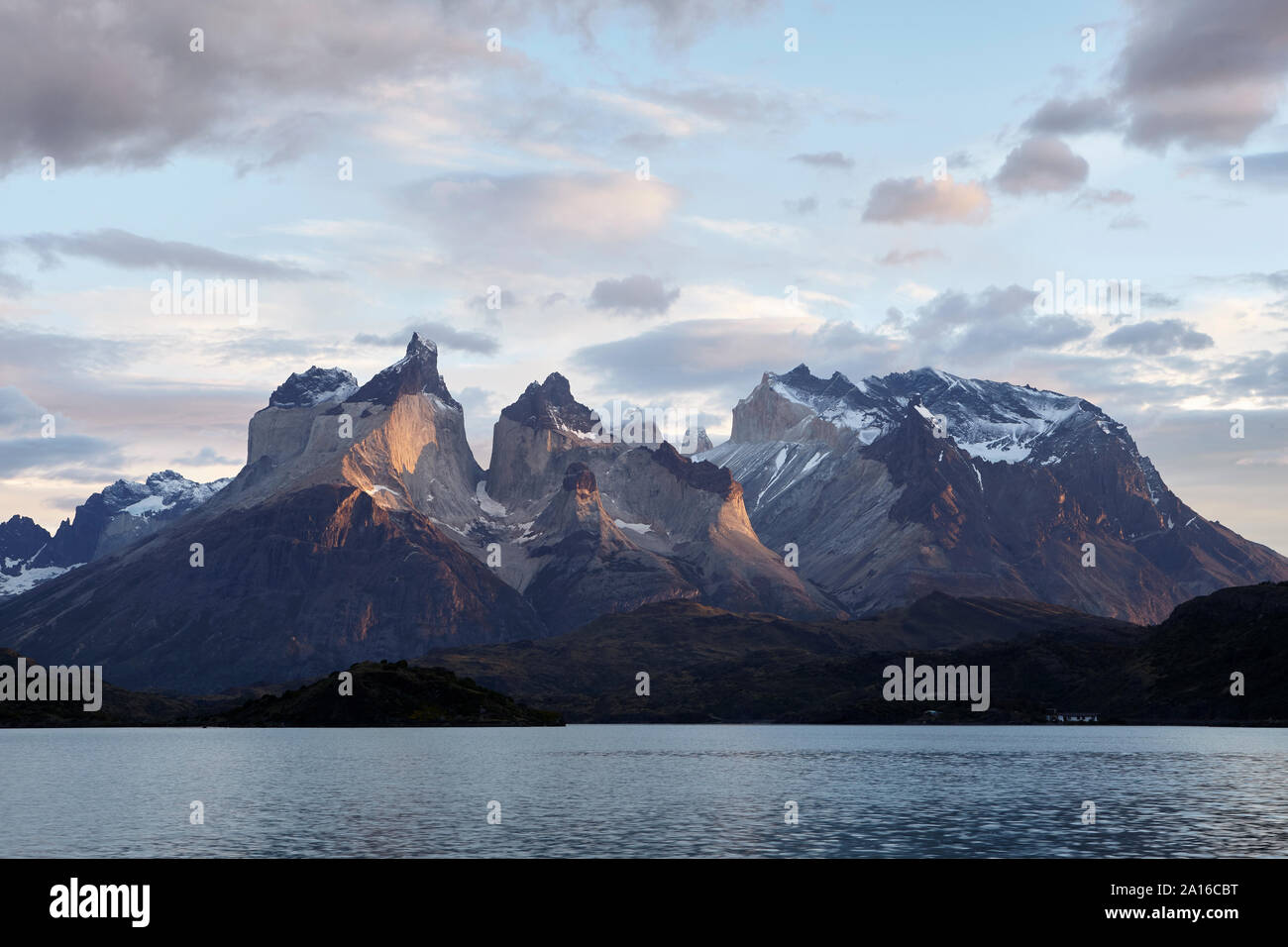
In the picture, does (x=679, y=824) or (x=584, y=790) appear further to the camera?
(x=584, y=790)

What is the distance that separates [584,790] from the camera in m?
173

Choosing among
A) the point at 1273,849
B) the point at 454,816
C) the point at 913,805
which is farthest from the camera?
the point at 913,805

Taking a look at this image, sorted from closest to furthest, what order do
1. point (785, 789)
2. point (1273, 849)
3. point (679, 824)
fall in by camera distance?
point (1273, 849), point (679, 824), point (785, 789)
